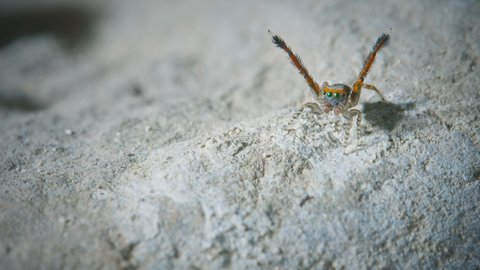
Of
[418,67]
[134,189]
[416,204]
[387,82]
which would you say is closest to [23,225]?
[134,189]

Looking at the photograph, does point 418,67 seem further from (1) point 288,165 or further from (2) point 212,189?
(2) point 212,189

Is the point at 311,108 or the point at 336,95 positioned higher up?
the point at 336,95

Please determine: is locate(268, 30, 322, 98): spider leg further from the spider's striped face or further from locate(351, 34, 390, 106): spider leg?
locate(351, 34, 390, 106): spider leg

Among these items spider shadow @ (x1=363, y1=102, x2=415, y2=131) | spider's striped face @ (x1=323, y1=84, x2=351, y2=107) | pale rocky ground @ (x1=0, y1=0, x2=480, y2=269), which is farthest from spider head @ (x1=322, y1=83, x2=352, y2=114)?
spider shadow @ (x1=363, y1=102, x2=415, y2=131)

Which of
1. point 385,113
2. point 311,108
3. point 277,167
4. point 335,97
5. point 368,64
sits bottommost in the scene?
point 277,167

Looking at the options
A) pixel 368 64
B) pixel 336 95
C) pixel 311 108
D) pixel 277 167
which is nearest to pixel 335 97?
pixel 336 95

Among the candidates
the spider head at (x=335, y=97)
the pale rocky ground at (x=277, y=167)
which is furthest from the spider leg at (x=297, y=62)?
the pale rocky ground at (x=277, y=167)

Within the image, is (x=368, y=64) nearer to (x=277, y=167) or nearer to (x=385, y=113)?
(x=385, y=113)
